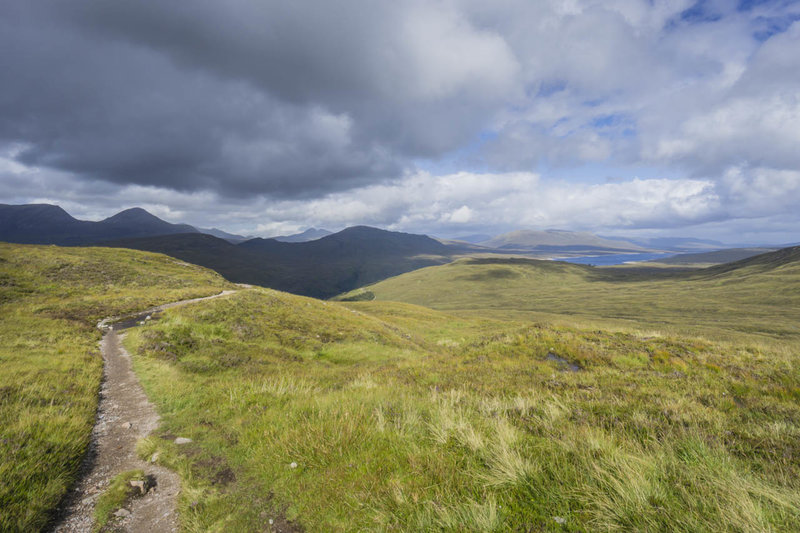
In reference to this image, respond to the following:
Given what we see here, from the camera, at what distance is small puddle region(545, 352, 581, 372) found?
1245cm

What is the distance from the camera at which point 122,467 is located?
588 centimetres

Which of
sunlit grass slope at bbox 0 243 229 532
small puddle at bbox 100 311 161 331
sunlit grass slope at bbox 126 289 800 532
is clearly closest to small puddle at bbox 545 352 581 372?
sunlit grass slope at bbox 126 289 800 532

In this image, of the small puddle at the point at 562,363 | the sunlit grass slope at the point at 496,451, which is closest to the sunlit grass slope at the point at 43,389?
the sunlit grass slope at the point at 496,451

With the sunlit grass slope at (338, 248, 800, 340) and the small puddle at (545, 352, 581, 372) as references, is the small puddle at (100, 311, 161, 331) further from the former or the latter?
the sunlit grass slope at (338, 248, 800, 340)

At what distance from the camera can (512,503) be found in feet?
12.4

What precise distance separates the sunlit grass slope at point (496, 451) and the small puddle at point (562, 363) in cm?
178

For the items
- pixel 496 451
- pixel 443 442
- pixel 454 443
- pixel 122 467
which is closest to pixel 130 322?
pixel 122 467

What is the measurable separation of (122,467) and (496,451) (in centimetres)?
720

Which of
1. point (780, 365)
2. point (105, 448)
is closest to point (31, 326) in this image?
point (105, 448)

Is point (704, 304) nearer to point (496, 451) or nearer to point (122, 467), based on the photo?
point (496, 451)

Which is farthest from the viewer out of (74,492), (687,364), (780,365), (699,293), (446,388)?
(699,293)

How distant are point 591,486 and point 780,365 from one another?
44.3 ft

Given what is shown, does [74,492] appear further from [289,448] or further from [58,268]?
[58,268]

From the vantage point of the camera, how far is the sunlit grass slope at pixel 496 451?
3.43 m
